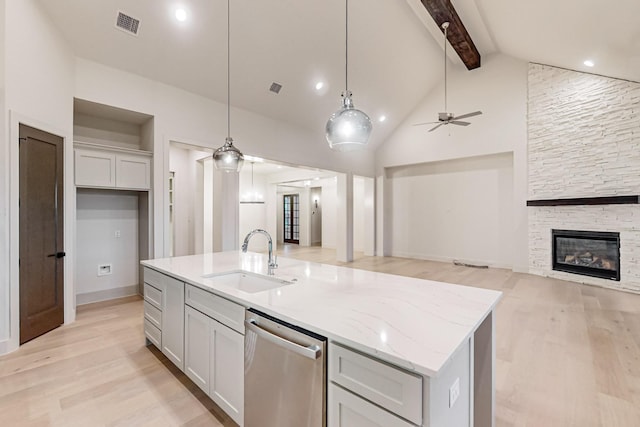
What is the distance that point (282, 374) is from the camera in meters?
1.38

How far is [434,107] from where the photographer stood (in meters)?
7.33

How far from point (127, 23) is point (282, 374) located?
4.18 metres

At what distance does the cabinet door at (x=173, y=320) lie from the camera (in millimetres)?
Result: 2232

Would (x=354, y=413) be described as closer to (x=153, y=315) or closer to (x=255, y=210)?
(x=153, y=315)

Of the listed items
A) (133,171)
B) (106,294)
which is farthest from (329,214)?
(106,294)

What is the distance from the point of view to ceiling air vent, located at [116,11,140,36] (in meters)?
3.33

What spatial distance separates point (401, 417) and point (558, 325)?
3492mm

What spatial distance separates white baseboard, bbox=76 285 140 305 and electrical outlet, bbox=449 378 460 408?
4.98 meters

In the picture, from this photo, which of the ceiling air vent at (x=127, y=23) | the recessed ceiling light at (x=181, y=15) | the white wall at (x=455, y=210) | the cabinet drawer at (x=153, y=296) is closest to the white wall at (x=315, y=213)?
the white wall at (x=455, y=210)

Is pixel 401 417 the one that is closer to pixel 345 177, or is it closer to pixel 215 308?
pixel 215 308

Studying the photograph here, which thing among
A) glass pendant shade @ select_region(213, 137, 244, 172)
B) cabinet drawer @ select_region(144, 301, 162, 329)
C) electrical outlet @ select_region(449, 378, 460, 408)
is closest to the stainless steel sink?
cabinet drawer @ select_region(144, 301, 162, 329)

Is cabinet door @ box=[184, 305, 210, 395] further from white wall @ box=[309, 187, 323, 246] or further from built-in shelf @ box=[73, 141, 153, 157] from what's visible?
white wall @ box=[309, 187, 323, 246]

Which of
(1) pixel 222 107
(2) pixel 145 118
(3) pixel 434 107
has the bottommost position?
(2) pixel 145 118

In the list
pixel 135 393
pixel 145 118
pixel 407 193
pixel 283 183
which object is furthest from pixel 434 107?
pixel 135 393
